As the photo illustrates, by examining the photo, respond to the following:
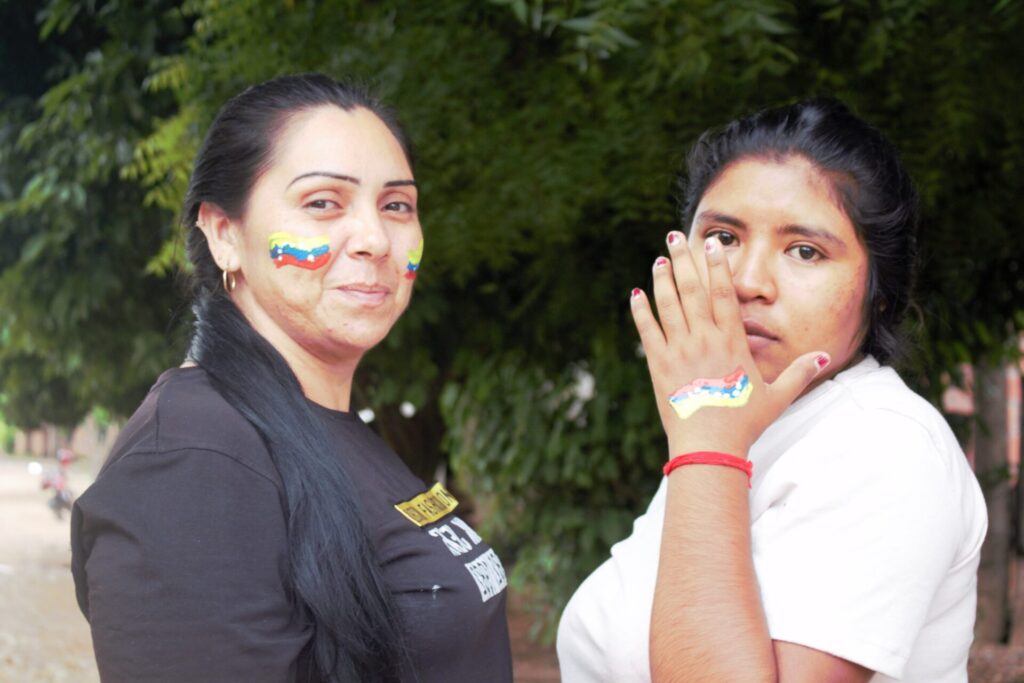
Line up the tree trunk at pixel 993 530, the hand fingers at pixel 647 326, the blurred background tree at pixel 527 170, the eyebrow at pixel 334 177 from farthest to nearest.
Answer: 1. the tree trunk at pixel 993 530
2. the blurred background tree at pixel 527 170
3. the eyebrow at pixel 334 177
4. the hand fingers at pixel 647 326

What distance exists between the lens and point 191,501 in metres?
1.39

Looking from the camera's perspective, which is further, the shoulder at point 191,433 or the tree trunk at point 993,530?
the tree trunk at point 993,530

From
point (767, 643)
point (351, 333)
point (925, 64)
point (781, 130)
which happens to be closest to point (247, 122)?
point (351, 333)

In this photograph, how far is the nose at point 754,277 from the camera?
1594 mm

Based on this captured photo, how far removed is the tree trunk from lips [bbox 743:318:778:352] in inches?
203

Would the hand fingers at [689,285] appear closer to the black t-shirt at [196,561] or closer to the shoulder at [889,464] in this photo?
the shoulder at [889,464]

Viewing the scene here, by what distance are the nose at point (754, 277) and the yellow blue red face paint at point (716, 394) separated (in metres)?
0.14

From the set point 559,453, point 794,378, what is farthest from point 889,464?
point 559,453

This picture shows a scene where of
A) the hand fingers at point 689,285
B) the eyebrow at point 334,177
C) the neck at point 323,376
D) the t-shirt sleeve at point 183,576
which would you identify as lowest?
the t-shirt sleeve at point 183,576

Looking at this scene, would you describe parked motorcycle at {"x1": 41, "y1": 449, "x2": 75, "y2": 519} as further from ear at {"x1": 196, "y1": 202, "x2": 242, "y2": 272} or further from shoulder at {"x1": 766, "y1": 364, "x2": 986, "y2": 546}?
shoulder at {"x1": 766, "y1": 364, "x2": 986, "y2": 546}

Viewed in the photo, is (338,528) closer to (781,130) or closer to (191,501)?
(191,501)

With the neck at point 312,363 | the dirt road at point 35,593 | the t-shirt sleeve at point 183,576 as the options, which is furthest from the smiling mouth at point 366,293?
the dirt road at point 35,593

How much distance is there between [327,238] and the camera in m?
1.71

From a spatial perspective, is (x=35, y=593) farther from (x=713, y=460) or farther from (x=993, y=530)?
(x=713, y=460)
